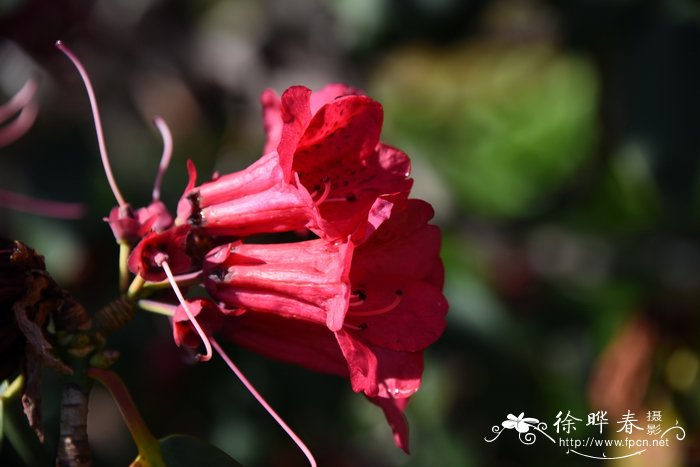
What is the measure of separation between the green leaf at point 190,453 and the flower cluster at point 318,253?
103 millimetres

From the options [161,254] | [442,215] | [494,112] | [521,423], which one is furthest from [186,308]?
[494,112]

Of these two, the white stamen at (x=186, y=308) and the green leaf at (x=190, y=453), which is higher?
the white stamen at (x=186, y=308)

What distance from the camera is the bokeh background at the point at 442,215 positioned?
1.68 m

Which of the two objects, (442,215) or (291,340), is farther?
(442,215)

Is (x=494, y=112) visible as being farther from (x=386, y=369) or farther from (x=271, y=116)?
(x=386, y=369)

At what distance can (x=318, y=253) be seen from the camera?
0.88 m

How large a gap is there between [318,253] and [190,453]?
0.23 m

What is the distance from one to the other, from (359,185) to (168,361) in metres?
1.03

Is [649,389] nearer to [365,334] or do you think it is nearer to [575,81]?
[365,334]

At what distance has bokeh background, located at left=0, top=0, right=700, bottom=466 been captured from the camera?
1677 mm

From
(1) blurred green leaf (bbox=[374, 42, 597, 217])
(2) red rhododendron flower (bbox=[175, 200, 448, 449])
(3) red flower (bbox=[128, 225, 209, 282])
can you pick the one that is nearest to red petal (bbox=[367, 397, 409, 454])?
(2) red rhododendron flower (bbox=[175, 200, 448, 449])

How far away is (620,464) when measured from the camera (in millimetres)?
1672

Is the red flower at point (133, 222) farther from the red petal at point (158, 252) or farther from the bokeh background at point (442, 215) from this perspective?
Result: the bokeh background at point (442, 215)

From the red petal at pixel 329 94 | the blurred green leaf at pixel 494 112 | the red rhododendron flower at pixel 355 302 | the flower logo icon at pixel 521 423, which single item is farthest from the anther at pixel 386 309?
the blurred green leaf at pixel 494 112
